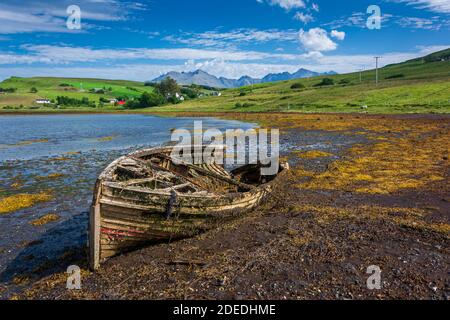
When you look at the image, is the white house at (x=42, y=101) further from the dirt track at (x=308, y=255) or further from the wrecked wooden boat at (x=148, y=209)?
the dirt track at (x=308, y=255)

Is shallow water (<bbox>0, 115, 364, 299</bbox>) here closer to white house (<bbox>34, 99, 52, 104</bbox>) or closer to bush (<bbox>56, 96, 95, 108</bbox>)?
bush (<bbox>56, 96, 95, 108</bbox>)

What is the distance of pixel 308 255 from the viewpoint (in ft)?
35.1

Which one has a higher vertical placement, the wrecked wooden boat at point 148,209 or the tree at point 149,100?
the tree at point 149,100

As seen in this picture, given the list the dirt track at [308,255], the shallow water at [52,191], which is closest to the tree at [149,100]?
the shallow water at [52,191]

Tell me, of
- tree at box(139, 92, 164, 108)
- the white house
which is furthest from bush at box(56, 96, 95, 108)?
tree at box(139, 92, 164, 108)

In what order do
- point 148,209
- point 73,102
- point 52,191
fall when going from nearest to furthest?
point 148,209 → point 52,191 → point 73,102

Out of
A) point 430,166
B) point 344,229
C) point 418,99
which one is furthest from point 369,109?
point 344,229

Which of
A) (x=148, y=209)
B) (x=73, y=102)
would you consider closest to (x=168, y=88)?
(x=73, y=102)

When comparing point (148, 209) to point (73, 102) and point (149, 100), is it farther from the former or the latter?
point (73, 102)

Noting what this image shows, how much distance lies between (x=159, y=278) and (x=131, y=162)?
7.42 meters

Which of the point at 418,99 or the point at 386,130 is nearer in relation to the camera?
the point at 386,130

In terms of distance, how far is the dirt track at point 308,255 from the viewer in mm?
8898
